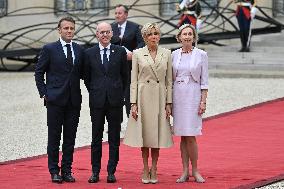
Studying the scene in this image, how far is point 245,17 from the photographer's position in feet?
98.8

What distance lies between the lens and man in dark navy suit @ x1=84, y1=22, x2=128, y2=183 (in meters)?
12.4

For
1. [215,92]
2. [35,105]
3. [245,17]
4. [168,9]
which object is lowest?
[168,9]

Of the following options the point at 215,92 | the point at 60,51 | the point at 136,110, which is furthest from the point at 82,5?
the point at 136,110

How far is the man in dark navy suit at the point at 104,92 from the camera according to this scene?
12.4 m

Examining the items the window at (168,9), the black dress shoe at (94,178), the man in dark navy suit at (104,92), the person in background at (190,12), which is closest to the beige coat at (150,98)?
the man in dark navy suit at (104,92)

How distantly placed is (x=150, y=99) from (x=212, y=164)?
1844mm

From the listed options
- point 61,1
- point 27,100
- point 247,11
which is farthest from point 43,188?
point 61,1

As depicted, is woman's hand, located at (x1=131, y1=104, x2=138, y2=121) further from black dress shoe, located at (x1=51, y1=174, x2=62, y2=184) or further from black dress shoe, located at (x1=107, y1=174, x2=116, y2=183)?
black dress shoe, located at (x1=51, y1=174, x2=62, y2=184)

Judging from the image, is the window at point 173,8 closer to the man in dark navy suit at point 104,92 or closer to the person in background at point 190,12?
the person in background at point 190,12

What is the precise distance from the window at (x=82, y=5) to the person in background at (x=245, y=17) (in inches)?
212

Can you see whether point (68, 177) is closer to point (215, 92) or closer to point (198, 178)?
point (198, 178)

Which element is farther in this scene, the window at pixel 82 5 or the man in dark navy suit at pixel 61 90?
the window at pixel 82 5

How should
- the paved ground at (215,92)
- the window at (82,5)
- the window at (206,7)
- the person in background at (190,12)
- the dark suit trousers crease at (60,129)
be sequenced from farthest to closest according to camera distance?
1. the window at (82,5)
2. the window at (206,7)
3. the person in background at (190,12)
4. the paved ground at (215,92)
5. the dark suit trousers crease at (60,129)

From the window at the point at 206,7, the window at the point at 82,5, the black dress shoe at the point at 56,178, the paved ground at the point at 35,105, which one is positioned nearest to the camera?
the black dress shoe at the point at 56,178
